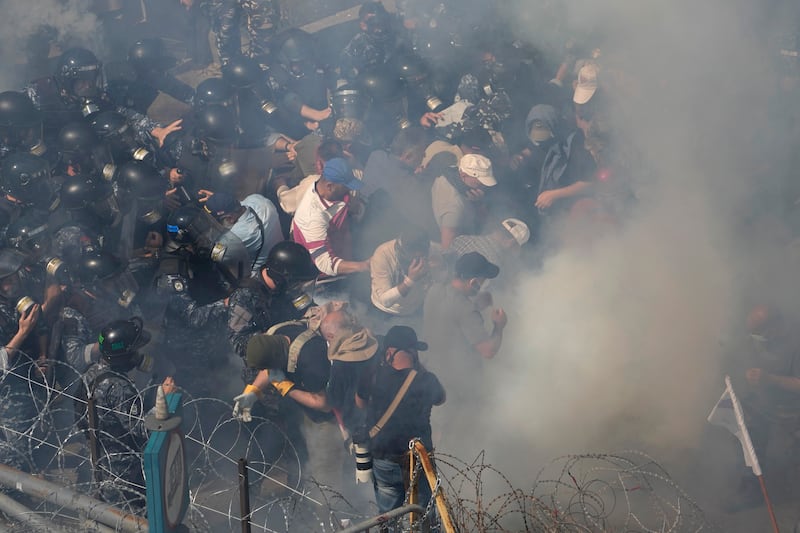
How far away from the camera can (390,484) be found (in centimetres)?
487

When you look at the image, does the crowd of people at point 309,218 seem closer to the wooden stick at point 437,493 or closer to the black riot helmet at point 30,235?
the black riot helmet at point 30,235

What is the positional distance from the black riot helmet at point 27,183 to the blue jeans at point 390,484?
4288mm

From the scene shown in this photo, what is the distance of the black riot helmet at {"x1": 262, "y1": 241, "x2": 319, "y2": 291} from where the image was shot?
576 cm

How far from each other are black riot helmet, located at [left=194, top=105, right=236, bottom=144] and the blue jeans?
165 inches

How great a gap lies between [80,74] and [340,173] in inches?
168

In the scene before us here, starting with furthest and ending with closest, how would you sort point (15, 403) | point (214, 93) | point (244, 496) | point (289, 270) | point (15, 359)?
point (214, 93), point (289, 270), point (15, 359), point (15, 403), point (244, 496)

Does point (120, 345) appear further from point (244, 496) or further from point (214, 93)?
point (214, 93)

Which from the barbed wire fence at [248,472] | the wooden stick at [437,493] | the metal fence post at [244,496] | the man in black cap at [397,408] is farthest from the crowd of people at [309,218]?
the metal fence post at [244,496]

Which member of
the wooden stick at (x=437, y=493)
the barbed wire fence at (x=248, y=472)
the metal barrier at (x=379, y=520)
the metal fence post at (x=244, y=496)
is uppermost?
the metal fence post at (x=244, y=496)

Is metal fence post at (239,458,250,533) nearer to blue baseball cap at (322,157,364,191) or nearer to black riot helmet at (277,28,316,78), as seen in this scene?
blue baseball cap at (322,157,364,191)

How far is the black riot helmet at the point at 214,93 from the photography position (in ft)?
28.3

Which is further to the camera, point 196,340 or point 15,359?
point 196,340

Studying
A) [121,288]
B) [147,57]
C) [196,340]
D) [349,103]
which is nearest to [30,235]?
[121,288]

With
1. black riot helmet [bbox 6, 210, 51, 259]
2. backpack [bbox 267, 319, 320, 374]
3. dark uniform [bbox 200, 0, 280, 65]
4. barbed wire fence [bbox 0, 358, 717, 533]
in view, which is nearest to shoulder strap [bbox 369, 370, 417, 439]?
barbed wire fence [bbox 0, 358, 717, 533]
